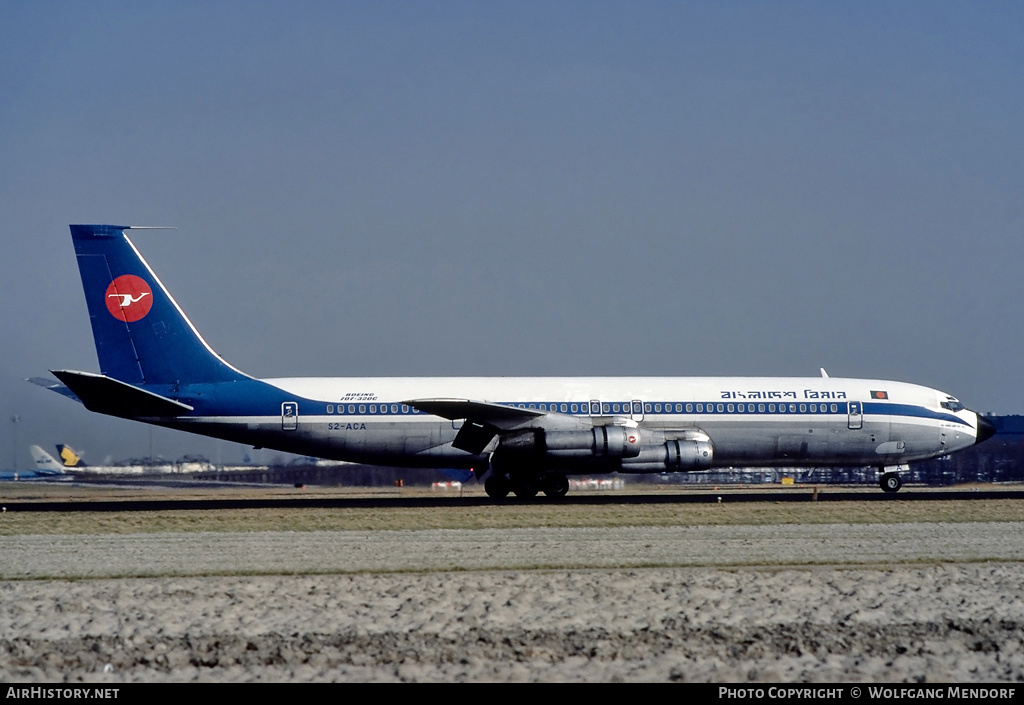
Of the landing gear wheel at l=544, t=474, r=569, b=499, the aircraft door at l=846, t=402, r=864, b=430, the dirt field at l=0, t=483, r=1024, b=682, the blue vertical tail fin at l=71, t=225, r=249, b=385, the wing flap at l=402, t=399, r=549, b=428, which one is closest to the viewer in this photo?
the dirt field at l=0, t=483, r=1024, b=682

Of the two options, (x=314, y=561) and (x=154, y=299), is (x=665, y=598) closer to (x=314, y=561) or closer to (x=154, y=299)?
(x=314, y=561)

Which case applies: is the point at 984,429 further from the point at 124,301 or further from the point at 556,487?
the point at 124,301

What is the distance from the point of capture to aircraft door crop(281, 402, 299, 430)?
3288cm

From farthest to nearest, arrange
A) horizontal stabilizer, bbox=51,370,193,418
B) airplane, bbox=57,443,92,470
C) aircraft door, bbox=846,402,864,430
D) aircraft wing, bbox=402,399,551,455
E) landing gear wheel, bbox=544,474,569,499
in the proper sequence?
airplane, bbox=57,443,92,470, aircraft door, bbox=846,402,864,430, landing gear wheel, bbox=544,474,569,499, aircraft wing, bbox=402,399,551,455, horizontal stabilizer, bbox=51,370,193,418

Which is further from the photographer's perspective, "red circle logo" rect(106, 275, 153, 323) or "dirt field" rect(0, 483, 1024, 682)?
"red circle logo" rect(106, 275, 153, 323)

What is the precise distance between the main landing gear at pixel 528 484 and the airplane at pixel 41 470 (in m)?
75.8

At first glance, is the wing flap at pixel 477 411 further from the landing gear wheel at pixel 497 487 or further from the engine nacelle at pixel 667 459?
the engine nacelle at pixel 667 459

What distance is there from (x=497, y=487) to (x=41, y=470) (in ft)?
271

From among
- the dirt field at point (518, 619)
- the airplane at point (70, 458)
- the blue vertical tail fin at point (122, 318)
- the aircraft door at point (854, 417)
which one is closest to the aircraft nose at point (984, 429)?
the aircraft door at point (854, 417)

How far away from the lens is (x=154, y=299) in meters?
33.1

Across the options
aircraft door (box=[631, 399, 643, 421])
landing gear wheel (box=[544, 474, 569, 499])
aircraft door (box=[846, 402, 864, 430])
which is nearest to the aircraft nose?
aircraft door (box=[846, 402, 864, 430])

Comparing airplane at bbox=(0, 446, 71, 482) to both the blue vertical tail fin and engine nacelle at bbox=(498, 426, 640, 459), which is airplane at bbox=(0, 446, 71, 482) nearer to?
the blue vertical tail fin

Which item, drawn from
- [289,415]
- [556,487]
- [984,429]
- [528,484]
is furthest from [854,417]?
[289,415]

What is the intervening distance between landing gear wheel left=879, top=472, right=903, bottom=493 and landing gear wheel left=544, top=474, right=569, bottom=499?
1153 centimetres
